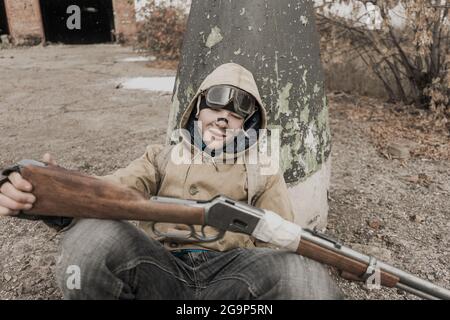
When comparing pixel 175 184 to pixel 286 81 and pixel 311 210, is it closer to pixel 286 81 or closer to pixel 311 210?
pixel 286 81

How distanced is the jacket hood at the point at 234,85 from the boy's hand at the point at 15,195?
74 cm

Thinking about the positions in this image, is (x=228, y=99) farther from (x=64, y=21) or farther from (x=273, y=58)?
(x=64, y=21)

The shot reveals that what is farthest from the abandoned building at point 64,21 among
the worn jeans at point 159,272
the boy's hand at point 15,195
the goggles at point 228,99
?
the worn jeans at point 159,272

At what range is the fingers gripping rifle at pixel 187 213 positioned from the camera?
1538 mm

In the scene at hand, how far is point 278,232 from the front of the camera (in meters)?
1.59

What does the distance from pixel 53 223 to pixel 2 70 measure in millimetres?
9565

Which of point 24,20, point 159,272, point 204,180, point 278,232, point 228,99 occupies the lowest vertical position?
point 159,272

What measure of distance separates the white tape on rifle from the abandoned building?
37.1ft

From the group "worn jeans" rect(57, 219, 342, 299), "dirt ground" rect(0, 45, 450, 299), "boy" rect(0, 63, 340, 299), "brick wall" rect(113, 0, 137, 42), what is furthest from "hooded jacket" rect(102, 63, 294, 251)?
"brick wall" rect(113, 0, 137, 42)

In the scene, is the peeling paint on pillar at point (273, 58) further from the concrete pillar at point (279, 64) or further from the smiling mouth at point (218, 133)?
the smiling mouth at point (218, 133)

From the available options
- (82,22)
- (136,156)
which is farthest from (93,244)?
(82,22)

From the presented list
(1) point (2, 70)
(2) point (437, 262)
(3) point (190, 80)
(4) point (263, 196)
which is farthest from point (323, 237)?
(1) point (2, 70)

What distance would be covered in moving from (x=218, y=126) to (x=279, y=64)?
26.2 inches
